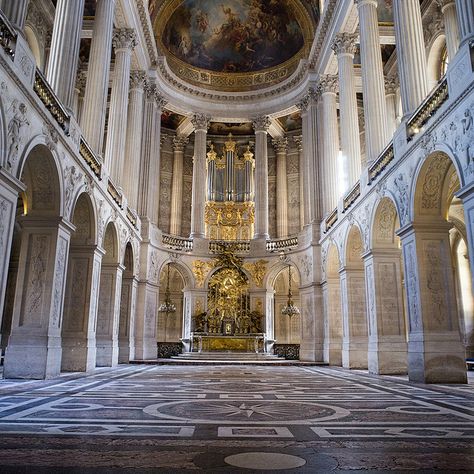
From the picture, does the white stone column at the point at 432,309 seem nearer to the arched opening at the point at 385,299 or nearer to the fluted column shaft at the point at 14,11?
the arched opening at the point at 385,299

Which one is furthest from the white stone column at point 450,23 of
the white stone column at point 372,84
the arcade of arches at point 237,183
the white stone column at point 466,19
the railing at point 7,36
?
the railing at point 7,36

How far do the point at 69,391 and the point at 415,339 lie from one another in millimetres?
7816

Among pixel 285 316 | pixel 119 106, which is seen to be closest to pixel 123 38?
pixel 119 106

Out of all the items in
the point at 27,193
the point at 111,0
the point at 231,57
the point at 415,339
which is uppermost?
the point at 231,57

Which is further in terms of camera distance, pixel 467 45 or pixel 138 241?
pixel 138 241

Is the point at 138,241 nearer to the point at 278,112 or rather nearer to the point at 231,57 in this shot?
the point at 278,112

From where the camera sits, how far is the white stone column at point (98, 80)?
1540 centimetres

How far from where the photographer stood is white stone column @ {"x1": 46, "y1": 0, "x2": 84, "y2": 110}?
40.3 ft

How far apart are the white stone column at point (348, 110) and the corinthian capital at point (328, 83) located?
2.92 m

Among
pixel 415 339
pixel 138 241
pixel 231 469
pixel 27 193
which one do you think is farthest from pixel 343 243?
pixel 231 469

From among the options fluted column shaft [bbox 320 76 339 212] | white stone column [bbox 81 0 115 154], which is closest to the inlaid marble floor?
white stone column [bbox 81 0 115 154]

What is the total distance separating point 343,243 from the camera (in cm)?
1823

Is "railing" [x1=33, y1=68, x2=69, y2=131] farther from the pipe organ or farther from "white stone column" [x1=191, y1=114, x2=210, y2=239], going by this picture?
the pipe organ

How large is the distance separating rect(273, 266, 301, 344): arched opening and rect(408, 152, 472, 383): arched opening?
16407 millimetres
